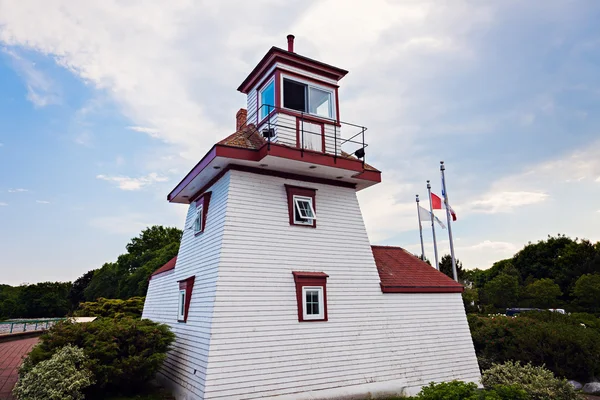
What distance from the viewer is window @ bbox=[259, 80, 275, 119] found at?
40.2 feet

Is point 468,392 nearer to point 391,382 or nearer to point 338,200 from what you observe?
point 391,382

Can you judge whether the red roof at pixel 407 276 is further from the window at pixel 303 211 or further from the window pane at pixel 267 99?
the window pane at pixel 267 99

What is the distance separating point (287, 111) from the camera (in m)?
11.9

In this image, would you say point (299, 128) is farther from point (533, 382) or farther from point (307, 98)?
point (533, 382)

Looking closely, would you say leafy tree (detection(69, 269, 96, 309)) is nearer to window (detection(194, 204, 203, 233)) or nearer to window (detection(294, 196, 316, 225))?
window (detection(194, 204, 203, 233))

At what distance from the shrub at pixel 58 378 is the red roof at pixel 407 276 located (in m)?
8.34

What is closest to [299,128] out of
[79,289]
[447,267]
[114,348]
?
[114,348]

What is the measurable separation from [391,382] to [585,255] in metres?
47.5

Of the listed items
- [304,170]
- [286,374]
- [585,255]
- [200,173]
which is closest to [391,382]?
[286,374]

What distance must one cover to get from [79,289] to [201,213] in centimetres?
5049

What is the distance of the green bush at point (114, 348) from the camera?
366 inches

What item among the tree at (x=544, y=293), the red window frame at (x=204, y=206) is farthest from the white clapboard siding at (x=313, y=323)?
the tree at (x=544, y=293)

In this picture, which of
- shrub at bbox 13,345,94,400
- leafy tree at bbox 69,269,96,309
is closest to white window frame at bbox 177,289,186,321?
shrub at bbox 13,345,94,400

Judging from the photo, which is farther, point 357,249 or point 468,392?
point 357,249
